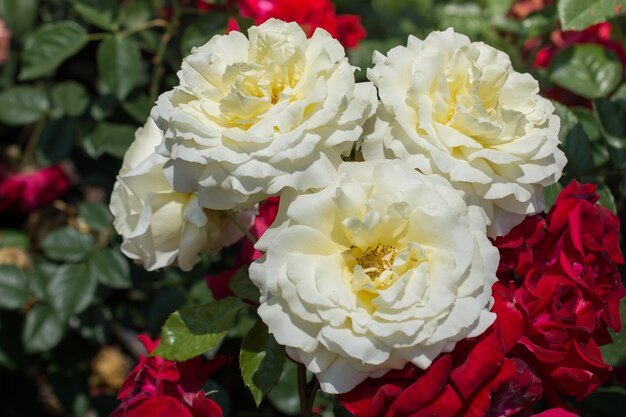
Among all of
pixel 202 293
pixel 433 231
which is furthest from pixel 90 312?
pixel 433 231

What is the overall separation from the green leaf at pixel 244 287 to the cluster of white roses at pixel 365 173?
15cm

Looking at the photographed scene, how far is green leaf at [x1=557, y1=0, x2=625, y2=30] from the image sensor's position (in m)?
1.15

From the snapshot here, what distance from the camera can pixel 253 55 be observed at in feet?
2.85

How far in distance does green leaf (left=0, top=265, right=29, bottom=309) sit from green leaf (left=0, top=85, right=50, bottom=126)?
0.33 metres

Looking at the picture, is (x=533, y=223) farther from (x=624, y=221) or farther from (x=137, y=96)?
(x=137, y=96)

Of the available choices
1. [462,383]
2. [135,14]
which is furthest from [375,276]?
[135,14]

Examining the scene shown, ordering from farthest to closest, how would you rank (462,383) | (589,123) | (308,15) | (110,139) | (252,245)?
(110,139) → (308,15) → (589,123) → (252,245) → (462,383)

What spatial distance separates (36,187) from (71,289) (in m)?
0.53

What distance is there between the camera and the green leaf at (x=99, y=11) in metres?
1.59

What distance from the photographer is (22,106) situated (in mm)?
1767

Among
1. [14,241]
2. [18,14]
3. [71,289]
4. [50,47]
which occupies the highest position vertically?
[50,47]

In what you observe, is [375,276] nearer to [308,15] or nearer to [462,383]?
[462,383]

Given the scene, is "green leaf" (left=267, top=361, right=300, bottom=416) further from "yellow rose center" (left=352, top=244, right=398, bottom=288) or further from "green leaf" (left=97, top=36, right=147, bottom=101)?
"yellow rose center" (left=352, top=244, right=398, bottom=288)

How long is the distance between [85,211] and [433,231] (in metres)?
1.09
